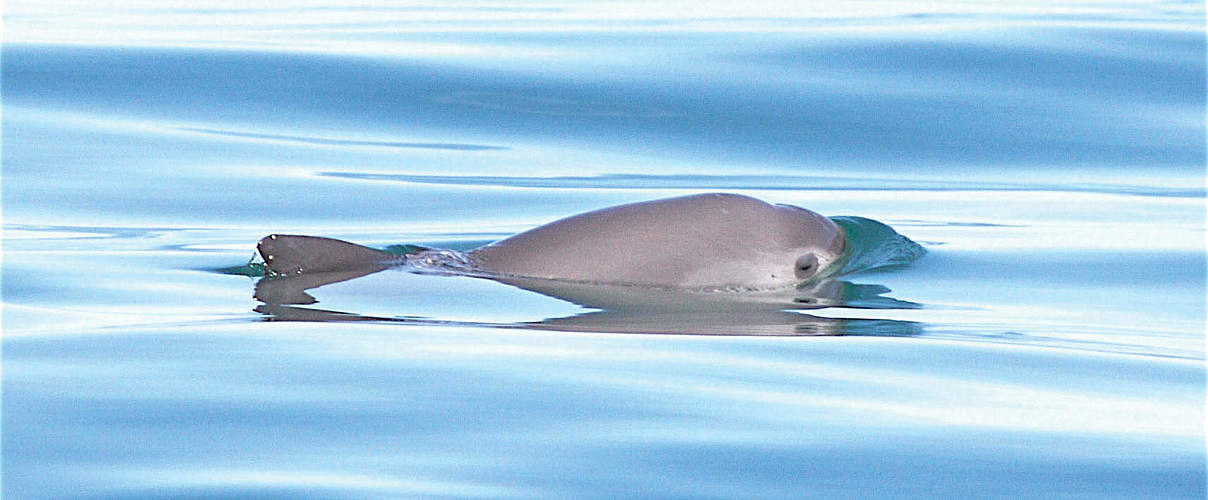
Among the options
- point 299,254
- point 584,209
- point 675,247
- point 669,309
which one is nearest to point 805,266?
point 675,247

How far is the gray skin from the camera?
725 centimetres

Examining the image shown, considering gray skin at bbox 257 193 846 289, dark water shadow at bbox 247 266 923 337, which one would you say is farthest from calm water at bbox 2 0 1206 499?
gray skin at bbox 257 193 846 289

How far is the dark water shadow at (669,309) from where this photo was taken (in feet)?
20.4

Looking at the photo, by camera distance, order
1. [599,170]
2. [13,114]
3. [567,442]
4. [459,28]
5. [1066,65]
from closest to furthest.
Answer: [567,442] < [599,170] < [13,114] < [1066,65] < [459,28]

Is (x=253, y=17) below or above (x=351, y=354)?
above

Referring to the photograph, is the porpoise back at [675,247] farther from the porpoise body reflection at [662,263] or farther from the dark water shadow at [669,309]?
the dark water shadow at [669,309]

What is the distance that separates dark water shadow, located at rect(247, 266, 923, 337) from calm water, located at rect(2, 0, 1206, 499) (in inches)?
1.3

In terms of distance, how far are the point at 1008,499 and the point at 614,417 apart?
106cm

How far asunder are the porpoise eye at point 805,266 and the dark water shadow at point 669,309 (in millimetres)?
88

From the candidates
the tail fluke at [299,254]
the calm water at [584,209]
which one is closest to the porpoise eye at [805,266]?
the calm water at [584,209]

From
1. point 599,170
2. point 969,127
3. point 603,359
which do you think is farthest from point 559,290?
point 969,127

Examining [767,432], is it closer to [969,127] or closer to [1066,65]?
[969,127]

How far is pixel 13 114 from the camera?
12.8 meters

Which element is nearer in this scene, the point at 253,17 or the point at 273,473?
the point at 273,473
